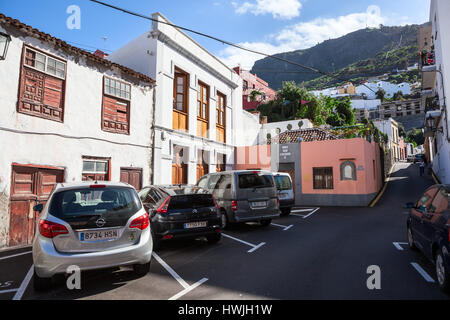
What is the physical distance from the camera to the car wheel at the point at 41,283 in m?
4.12

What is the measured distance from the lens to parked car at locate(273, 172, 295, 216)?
12.7 meters

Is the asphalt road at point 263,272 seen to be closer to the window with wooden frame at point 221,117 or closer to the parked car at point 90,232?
the parked car at point 90,232

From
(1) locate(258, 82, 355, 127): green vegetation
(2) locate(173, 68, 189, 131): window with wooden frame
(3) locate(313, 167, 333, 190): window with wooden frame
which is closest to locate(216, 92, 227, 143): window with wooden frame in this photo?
(2) locate(173, 68, 189, 131): window with wooden frame

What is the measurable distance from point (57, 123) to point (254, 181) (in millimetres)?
6699

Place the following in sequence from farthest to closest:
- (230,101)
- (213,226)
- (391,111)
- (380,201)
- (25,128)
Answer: (391,111)
(230,101)
(380,201)
(25,128)
(213,226)

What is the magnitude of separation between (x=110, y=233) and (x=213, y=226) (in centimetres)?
293

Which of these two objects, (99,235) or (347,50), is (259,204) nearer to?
(99,235)

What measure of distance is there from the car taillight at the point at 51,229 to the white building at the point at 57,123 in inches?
183

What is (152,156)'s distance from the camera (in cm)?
1174

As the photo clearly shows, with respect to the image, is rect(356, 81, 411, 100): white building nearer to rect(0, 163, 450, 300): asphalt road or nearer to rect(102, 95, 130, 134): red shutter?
rect(102, 95, 130, 134): red shutter

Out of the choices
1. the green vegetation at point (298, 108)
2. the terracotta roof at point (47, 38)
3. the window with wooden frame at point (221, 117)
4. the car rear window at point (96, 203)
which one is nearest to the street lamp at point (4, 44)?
the terracotta roof at point (47, 38)

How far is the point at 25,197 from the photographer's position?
777 centimetres
